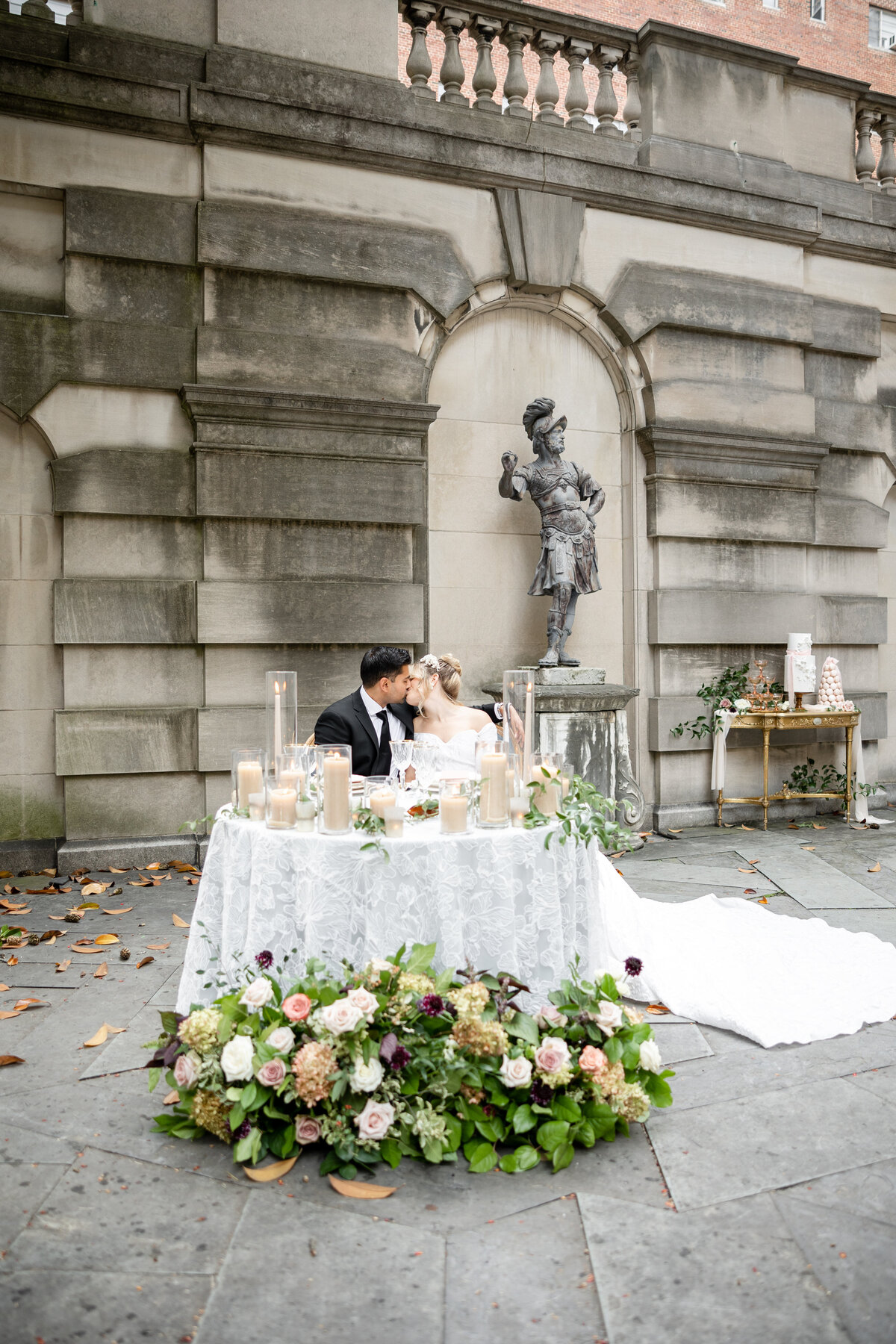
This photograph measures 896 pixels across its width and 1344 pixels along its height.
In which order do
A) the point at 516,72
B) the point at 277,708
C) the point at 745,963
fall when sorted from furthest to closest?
1. the point at 516,72
2. the point at 745,963
3. the point at 277,708

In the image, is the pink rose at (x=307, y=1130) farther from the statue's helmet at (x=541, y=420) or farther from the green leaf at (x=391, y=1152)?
the statue's helmet at (x=541, y=420)

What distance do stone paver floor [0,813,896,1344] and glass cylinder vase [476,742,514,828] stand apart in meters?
1.09

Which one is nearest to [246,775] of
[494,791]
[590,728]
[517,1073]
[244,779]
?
[244,779]

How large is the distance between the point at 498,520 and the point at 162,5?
4437 mm

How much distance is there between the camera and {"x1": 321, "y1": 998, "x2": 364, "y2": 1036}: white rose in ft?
8.89

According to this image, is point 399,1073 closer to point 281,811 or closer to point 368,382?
point 281,811

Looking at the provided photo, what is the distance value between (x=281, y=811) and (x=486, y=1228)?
1451 mm

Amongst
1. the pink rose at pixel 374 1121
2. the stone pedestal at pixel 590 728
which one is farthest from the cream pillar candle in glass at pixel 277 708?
the stone pedestal at pixel 590 728

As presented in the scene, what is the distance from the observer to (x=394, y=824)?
10.2 feet

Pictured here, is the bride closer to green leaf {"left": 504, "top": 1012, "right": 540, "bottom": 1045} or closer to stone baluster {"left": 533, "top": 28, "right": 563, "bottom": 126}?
green leaf {"left": 504, "top": 1012, "right": 540, "bottom": 1045}

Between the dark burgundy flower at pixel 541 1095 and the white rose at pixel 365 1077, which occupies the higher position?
the white rose at pixel 365 1077

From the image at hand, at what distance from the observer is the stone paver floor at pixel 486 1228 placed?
2.10 meters

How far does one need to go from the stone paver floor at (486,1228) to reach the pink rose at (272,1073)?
0.26 meters

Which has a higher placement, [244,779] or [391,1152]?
[244,779]
